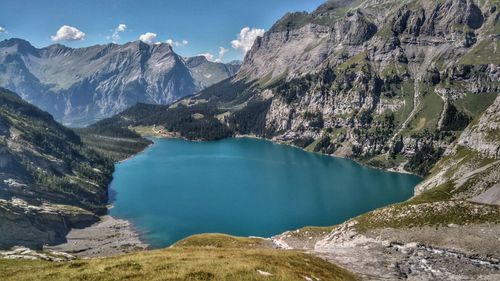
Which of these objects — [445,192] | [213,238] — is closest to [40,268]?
[213,238]

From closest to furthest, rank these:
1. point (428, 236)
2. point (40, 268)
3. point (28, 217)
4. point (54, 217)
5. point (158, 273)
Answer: point (158, 273), point (40, 268), point (428, 236), point (28, 217), point (54, 217)

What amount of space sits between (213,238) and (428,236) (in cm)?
4355

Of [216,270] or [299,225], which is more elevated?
[216,270]

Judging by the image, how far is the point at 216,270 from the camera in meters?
36.6

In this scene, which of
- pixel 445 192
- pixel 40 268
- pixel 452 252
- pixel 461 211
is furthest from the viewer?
pixel 445 192

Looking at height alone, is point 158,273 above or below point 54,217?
above

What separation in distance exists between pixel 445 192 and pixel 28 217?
161 meters

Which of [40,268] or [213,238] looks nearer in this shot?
[40,268]

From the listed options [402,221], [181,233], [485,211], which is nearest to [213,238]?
[402,221]

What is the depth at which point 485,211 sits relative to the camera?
84.2 m

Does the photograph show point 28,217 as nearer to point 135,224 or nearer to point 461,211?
point 135,224

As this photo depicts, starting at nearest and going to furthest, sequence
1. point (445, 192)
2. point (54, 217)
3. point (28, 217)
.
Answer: point (445, 192) < point (28, 217) < point (54, 217)

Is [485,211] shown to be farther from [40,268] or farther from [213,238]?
[40,268]

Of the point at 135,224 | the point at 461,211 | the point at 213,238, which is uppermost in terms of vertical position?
the point at 461,211
